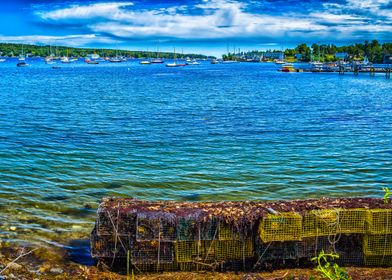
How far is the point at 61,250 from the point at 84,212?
9.32 feet

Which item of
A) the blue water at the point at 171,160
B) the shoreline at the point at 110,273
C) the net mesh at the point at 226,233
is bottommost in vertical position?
the shoreline at the point at 110,273

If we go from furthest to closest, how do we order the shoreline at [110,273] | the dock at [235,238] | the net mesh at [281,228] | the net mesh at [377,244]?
the net mesh at [377,244] → the dock at [235,238] → the net mesh at [281,228] → the shoreline at [110,273]

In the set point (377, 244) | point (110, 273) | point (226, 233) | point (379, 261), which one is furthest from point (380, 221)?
point (110, 273)

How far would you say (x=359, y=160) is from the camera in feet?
68.9

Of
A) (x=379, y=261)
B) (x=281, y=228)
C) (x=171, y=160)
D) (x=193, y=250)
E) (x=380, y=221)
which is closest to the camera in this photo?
(x=281, y=228)

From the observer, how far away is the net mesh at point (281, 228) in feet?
31.6

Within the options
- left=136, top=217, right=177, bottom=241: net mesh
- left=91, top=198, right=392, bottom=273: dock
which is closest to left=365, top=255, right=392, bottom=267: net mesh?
left=91, top=198, right=392, bottom=273: dock

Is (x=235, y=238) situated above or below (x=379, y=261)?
above

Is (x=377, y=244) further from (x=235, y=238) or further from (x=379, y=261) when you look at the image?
(x=235, y=238)

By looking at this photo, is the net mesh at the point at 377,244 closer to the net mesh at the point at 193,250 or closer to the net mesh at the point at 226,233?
the net mesh at the point at 226,233

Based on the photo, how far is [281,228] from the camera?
967cm

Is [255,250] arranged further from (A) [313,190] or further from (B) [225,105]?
(B) [225,105]

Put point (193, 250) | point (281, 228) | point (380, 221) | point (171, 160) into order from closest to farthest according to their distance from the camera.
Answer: point (281, 228) < point (193, 250) < point (380, 221) < point (171, 160)

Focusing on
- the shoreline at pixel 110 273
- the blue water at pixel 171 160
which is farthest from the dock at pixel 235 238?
the blue water at pixel 171 160
